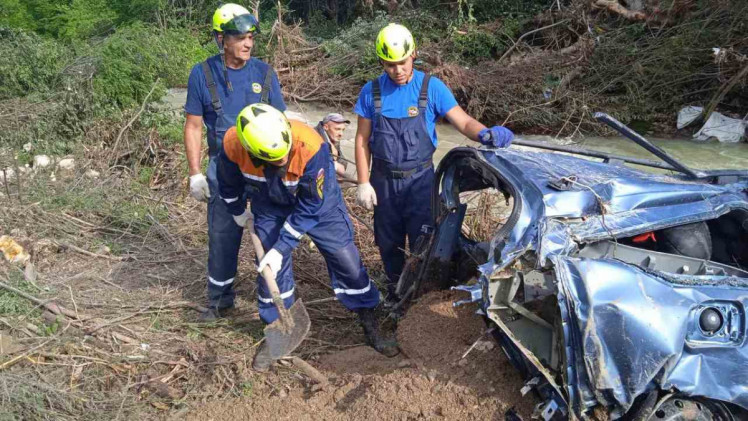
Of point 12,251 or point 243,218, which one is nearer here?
point 243,218

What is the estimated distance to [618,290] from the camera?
8.25ft

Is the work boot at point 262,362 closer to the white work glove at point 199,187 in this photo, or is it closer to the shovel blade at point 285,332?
the shovel blade at point 285,332

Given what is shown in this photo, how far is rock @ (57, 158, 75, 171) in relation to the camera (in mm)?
7631

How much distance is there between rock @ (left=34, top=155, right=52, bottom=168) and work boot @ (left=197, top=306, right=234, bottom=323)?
424cm

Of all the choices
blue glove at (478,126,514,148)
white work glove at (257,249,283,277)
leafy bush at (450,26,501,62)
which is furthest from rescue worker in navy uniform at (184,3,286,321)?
leafy bush at (450,26,501,62)

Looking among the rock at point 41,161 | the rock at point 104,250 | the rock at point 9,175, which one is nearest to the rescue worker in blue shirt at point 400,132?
the rock at point 104,250

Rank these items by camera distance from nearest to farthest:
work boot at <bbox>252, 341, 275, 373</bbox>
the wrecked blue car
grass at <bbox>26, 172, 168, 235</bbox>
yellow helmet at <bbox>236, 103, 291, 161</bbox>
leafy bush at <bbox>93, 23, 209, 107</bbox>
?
the wrecked blue car < yellow helmet at <bbox>236, 103, 291, 161</bbox> < work boot at <bbox>252, 341, 275, 373</bbox> < grass at <bbox>26, 172, 168, 235</bbox> < leafy bush at <bbox>93, 23, 209, 107</bbox>

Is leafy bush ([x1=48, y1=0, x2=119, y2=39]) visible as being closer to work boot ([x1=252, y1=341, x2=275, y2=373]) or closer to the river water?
the river water

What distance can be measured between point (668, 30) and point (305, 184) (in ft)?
27.4

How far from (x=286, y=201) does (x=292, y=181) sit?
0.57 ft

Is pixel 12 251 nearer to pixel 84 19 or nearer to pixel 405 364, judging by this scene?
pixel 405 364

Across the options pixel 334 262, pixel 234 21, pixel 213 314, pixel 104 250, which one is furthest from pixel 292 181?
pixel 104 250

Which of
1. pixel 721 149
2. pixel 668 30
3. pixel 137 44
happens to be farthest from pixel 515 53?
pixel 137 44

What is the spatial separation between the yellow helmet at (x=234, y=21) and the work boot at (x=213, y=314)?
1.97 meters
